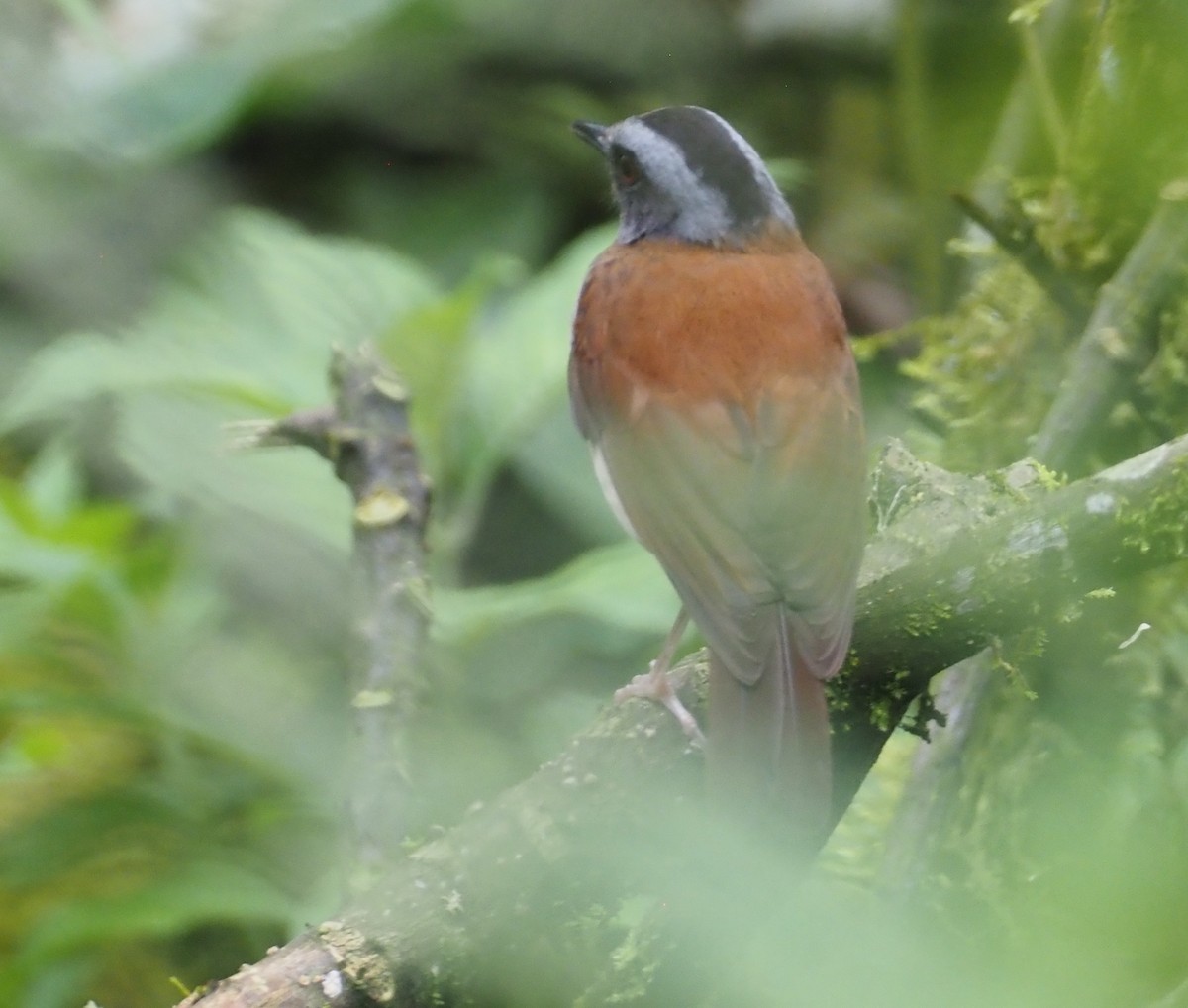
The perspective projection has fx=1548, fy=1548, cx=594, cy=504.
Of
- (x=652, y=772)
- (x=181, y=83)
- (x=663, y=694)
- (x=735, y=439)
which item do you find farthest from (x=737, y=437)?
(x=181, y=83)

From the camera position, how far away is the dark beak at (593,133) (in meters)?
3.09

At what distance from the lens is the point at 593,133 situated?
10.2 ft

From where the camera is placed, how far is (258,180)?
5.34 m

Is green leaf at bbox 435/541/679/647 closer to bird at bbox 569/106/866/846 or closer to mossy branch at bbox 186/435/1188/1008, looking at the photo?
bird at bbox 569/106/866/846

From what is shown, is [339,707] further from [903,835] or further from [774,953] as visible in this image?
[774,953]

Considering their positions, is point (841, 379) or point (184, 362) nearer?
point (841, 379)

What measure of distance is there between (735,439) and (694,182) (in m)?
0.76

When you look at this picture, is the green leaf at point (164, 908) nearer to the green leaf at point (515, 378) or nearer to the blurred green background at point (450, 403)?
the blurred green background at point (450, 403)

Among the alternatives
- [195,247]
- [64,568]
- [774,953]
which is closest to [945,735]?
[774,953]

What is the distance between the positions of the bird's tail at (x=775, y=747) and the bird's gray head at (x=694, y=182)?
99cm

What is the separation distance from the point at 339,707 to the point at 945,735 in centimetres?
129

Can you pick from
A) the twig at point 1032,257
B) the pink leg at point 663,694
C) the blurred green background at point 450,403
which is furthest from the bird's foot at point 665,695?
the twig at point 1032,257

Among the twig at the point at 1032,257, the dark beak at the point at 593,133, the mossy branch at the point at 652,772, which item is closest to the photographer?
the mossy branch at the point at 652,772

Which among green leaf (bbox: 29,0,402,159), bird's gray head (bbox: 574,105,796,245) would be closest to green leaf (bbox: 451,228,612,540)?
bird's gray head (bbox: 574,105,796,245)
